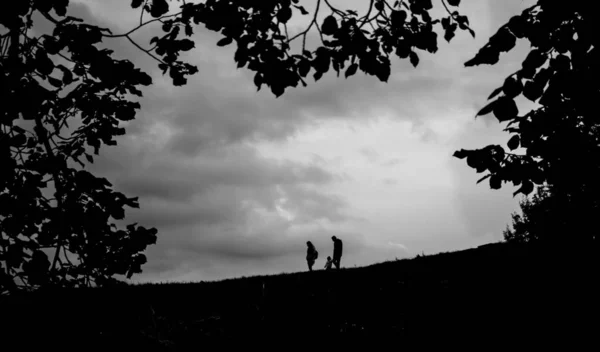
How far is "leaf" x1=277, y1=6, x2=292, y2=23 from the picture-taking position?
13.8 feet

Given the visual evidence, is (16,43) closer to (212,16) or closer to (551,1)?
(212,16)

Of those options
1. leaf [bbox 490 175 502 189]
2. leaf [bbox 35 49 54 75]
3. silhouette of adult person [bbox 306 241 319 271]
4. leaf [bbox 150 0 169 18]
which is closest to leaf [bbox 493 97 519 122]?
leaf [bbox 490 175 502 189]

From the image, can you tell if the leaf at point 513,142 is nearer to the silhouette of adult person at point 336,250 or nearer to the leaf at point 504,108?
the leaf at point 504,108

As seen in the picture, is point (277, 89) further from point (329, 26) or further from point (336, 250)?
point (336, 250)

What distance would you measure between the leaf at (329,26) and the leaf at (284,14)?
1.52ft

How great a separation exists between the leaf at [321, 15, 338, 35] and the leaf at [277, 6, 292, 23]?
1.52 feet

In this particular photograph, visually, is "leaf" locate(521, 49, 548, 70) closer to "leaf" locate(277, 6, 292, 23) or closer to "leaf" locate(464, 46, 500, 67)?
"leaf" locate(464, 46, 500, 67)

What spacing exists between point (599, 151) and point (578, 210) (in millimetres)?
1339

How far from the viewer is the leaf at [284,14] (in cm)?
422

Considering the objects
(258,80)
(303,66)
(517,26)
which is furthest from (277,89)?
(517,26)

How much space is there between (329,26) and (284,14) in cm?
53

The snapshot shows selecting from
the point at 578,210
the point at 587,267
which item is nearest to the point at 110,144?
the point at 578,210

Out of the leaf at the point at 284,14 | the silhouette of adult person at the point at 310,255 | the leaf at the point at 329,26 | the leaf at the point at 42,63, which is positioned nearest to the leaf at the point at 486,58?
the leaf at the point at 329,26

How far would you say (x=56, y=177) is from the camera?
435 centimetres
